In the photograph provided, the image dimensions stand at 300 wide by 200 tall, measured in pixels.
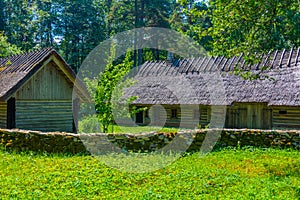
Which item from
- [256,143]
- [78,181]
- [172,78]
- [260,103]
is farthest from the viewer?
[172,78]

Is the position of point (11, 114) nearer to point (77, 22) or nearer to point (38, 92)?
point (38, 92)

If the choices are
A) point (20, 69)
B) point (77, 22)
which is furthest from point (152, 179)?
point (77, 22)

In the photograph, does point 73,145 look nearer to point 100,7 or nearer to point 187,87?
point 187,87

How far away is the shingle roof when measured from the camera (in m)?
16.1

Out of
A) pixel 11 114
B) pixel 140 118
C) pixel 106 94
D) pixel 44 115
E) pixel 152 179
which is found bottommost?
pixel 152 179

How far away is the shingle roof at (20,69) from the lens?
1609 cm

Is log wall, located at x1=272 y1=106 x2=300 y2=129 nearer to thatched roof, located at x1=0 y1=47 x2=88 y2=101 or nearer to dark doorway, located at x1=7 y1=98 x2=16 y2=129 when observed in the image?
thatched roof, located at x1=0 y1=47 x2=88 y2=101

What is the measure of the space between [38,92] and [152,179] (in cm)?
997

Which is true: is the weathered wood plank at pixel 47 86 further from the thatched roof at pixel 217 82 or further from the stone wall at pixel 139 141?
the thatched roof at pixel 217 82

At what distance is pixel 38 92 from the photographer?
17.6m

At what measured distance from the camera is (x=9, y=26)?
4625cm

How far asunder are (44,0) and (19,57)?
32.6 m

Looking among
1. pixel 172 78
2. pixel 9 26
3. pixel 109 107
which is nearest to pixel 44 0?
pixel 9 26

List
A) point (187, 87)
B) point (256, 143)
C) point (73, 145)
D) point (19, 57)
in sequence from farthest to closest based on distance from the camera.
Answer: point (187, 87), point (19, 57), point (256, 143), point (73, 145)
